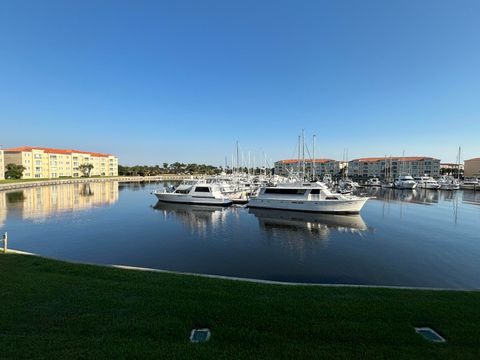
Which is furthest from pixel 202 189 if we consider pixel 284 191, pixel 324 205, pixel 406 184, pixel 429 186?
pixel 429 186

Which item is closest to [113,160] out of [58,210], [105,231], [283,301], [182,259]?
[58,210]

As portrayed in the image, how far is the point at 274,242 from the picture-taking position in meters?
21.0

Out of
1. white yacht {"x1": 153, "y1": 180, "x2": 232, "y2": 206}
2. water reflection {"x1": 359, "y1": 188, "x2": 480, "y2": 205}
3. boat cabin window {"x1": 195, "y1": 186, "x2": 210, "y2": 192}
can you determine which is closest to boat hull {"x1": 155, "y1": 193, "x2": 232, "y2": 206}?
white yacht {"x1": 153, "y1": 180, "x2": 232, "y2": 206}

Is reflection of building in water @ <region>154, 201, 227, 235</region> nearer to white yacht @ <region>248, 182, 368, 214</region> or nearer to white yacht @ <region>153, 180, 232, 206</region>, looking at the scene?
white yacht @ <region>153, 180, 232, 206</region>

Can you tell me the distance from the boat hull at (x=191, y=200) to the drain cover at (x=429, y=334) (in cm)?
3637

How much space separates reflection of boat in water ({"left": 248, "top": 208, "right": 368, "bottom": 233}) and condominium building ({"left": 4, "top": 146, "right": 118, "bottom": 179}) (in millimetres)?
109823

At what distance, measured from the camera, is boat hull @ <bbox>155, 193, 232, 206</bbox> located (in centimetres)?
4200

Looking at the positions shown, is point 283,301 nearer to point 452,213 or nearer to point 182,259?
point 182,259

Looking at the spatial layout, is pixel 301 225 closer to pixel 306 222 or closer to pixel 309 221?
pixel 306 222

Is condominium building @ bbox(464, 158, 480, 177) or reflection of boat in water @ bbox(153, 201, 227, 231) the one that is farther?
condominium building @ bbox(464, 158, 480, 177)

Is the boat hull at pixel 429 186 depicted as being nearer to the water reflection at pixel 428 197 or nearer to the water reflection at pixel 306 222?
the water reflection at pixel 428 197

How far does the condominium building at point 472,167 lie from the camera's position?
5089 inches

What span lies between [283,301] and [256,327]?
176cm

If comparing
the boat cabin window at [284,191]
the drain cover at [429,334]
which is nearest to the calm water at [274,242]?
the boat cabin window at [284,191]
